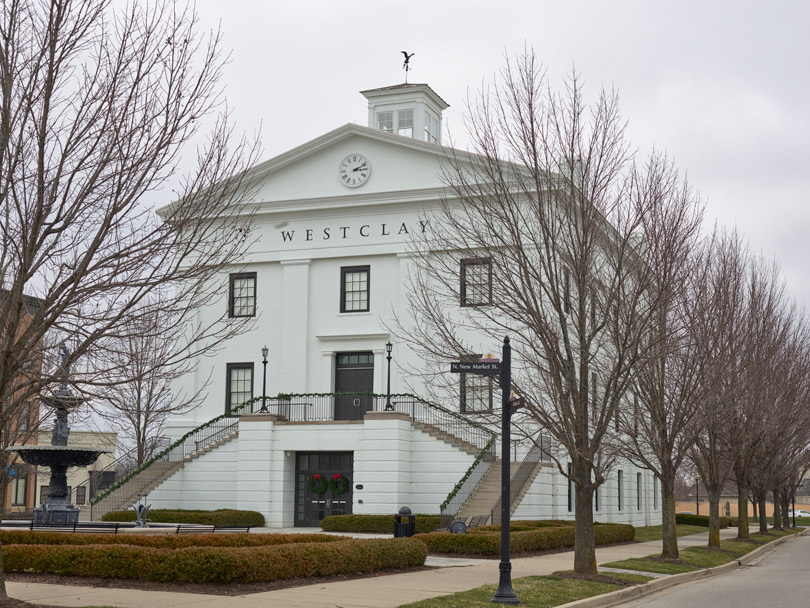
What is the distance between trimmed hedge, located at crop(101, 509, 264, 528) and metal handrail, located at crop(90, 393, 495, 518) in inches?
65.1

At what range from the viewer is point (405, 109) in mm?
44312

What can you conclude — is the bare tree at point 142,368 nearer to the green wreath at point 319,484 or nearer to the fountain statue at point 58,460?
the fountain statue at point 58,460

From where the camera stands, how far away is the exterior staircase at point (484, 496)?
30781 millimetres

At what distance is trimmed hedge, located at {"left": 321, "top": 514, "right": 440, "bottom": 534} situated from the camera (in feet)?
102

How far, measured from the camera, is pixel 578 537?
1838 cm

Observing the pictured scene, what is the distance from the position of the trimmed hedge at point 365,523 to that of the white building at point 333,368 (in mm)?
1300

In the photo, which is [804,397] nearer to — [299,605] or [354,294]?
[354,294]

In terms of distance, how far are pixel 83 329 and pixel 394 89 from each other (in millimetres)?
34399

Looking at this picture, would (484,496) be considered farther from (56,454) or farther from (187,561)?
(187,561)

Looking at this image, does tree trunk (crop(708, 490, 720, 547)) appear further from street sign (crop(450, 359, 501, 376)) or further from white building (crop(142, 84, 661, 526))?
street sign (crop(450, 359, 501, 376))

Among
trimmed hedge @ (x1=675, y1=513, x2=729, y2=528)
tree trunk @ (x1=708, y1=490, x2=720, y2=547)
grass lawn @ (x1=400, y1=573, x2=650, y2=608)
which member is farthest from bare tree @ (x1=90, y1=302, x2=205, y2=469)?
trimmed hedge @ (x1=675, y1=513, x2=729, y2=528)

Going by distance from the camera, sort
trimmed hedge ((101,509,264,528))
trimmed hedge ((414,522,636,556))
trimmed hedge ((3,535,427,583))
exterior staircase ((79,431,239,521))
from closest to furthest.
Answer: trimmed hedge ((3,535,427,583)) < trimmed hedge ((414,522,636,556)) < trimmed hedge ((101,509,264,528)) < exterior staircase ((79,431,239,521))

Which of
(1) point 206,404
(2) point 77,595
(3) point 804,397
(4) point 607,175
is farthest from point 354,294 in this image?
(2) point 77,595

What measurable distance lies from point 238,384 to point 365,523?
36.9 feet
